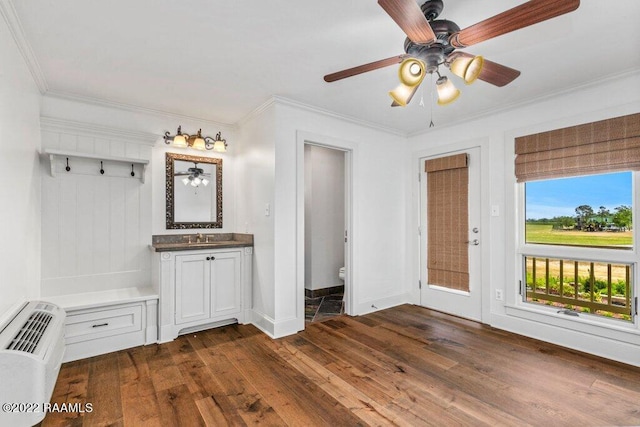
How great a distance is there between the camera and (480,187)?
350 cm

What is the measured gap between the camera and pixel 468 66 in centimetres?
160

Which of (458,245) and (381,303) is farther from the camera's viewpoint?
(381,303)

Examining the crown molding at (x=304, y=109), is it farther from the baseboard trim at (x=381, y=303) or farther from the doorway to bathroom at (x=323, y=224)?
the baseboard trim at (x=381, y=303)

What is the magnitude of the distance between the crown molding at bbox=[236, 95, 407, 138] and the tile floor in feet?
7.69

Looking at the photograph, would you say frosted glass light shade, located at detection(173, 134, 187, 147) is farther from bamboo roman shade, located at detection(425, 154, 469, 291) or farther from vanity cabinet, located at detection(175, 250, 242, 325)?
bamboo roman shade, located at detection(425, 154, 469, 291)

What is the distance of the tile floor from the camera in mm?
3659

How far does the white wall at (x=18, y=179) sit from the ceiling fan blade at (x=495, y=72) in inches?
101

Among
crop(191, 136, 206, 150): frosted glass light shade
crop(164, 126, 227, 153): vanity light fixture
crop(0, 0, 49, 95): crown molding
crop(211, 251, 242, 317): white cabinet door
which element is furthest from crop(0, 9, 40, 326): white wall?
crop(211, 251, 242, 317): white cabinet door

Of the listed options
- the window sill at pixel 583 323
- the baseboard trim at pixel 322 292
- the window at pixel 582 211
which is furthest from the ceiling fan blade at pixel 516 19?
the baseboard trim at pixel 322 292

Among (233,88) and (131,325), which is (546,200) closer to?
(233,88)

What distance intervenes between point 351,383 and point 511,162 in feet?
8.90

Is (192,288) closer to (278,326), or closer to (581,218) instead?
(278,326)

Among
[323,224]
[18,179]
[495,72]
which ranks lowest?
[323,224]

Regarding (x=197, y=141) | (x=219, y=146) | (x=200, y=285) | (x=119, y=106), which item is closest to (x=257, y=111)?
(x=219, y=146)
